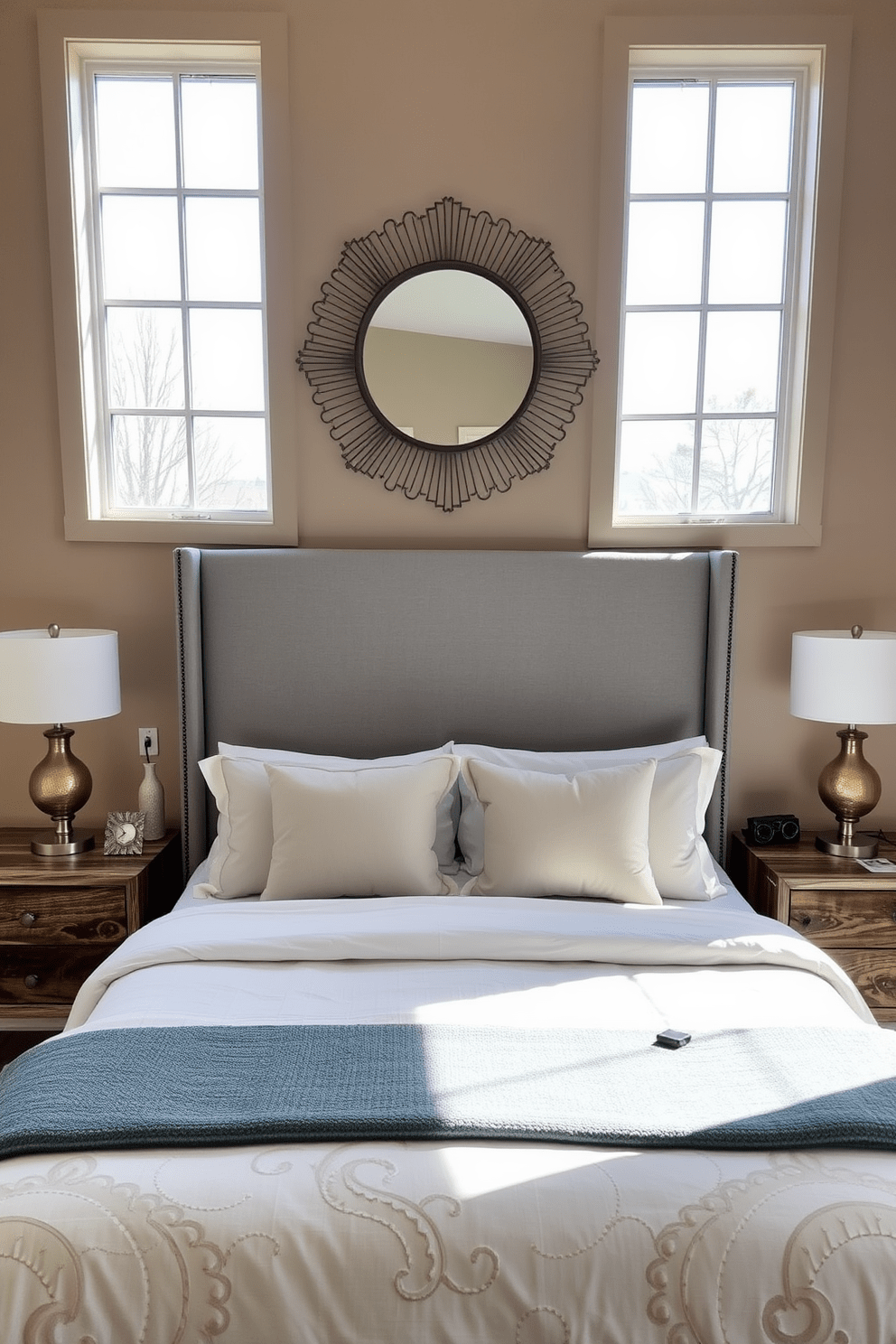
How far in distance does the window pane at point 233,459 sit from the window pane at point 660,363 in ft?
3.88

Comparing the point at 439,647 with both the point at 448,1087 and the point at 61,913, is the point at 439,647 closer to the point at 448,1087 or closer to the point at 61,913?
the point at 61,913

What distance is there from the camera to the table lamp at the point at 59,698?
9.22ft

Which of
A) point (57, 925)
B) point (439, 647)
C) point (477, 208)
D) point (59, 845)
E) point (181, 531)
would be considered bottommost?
point (57, 925)

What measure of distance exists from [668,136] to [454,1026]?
2733 mm

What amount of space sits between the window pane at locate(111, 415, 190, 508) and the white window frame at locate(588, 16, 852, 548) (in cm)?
132

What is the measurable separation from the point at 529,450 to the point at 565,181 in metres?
0.80

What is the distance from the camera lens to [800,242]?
A: 10.4 ft

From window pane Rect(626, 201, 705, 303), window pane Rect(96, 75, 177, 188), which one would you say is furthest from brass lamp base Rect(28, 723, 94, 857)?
window pane Rect(626, 201, 705, 303)

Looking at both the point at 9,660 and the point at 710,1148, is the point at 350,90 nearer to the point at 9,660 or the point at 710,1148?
the point at 9,660

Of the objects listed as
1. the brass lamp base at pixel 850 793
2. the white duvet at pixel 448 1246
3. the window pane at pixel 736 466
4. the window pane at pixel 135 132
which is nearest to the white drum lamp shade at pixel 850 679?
the brass lamp base at pixel 850 793

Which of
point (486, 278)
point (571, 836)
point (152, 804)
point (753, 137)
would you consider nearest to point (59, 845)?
point (152, 804)

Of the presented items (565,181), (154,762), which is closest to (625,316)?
(565,181)

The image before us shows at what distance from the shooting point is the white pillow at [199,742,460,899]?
2.68 metres

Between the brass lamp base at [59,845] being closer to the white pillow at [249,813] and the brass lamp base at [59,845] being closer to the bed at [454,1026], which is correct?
the bed at [454,1026]
